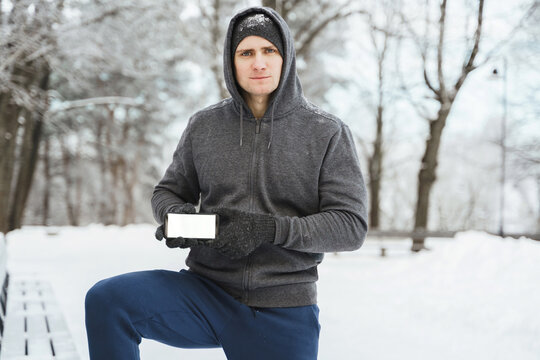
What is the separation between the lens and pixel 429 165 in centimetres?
1398

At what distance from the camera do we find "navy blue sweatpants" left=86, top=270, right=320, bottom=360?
2.13 metres

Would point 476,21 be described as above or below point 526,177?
above

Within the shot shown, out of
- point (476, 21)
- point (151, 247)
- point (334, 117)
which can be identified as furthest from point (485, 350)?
point (476, 21)

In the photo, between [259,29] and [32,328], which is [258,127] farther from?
[32,328]

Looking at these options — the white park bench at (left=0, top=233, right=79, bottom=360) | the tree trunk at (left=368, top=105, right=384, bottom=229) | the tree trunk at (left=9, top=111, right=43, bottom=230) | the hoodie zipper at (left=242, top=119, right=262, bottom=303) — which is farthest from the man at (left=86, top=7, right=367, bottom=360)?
the tree trunk at (left=368, top=105, right=384, bottom=229)

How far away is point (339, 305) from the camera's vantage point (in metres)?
6.56

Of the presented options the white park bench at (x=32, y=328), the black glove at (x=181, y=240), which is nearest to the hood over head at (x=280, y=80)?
the black glove at (x=181, y=240)

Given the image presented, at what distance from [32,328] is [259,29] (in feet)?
9.66

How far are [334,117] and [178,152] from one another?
0.72 m

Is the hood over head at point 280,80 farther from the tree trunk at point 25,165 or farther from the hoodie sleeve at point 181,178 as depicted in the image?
the tree trunk at point 25,165

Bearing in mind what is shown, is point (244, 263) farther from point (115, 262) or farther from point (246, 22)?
point (115, 262)

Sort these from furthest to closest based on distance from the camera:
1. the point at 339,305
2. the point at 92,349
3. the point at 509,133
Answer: the point at 509,133 < the point at 339,305 < the point at 92,349

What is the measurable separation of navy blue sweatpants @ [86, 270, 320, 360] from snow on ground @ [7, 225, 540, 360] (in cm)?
202

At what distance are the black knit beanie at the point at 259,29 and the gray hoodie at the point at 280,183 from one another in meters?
0.03
